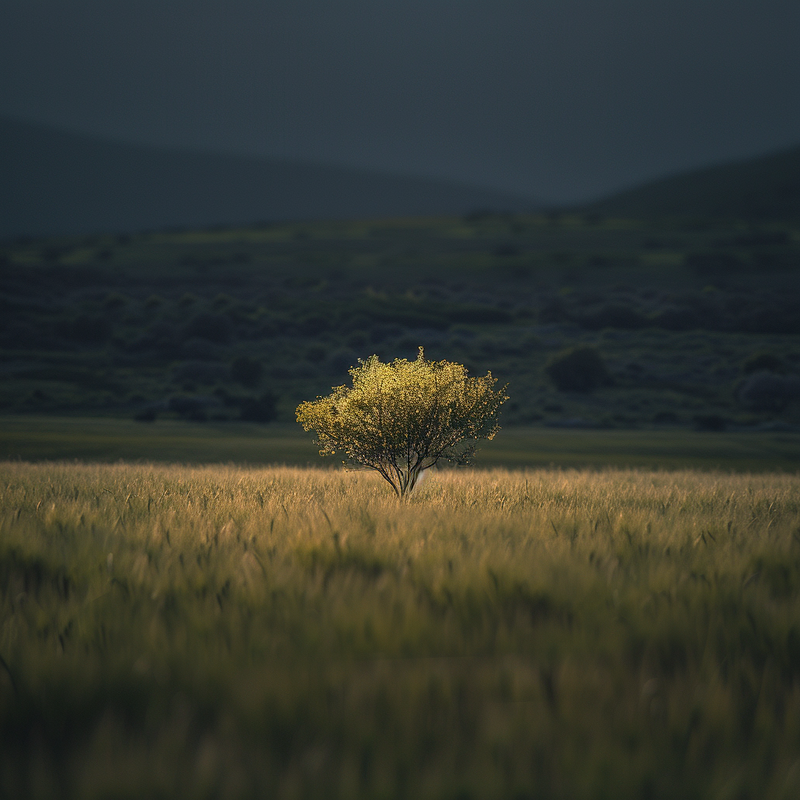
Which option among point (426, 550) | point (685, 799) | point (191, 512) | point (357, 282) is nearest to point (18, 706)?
point (685, 799)

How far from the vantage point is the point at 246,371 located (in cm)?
8081

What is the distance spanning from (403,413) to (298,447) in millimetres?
23710

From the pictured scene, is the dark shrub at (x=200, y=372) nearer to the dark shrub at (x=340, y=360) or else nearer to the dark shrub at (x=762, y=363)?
the dark shrub at (x=340, y=360)

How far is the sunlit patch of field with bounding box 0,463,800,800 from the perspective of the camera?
3.06 metres

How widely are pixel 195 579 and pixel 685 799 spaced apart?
3.95 meters

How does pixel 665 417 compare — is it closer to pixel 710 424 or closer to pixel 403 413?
pixel 710 424

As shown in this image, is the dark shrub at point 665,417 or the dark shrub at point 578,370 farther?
the dark shrub at point 578,370

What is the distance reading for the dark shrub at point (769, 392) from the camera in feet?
234

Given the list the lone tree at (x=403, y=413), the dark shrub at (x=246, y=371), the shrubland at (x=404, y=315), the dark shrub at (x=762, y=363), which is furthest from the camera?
the dark shrub at (x=762, y=363)

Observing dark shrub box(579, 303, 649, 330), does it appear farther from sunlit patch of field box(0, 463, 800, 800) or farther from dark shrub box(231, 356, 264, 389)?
sunlit patch of field box(0, 463, 800, 800)

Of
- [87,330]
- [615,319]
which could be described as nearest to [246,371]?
[87,330]

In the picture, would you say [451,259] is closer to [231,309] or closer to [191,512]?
[231,309]

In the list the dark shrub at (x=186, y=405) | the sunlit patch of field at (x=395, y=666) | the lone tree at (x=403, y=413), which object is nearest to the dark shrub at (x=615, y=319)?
the dark shrub at (x=186, y=405)

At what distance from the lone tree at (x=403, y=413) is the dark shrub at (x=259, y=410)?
42.9m
